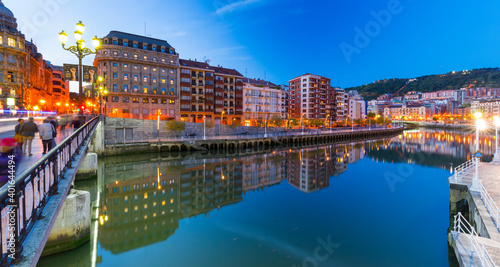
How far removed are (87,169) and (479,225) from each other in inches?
1100

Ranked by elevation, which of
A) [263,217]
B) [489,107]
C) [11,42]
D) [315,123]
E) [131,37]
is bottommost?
[263,217]

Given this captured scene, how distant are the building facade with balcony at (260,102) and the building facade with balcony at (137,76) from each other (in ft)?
83.7

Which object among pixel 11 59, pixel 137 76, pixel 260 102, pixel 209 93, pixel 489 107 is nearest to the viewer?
pixel 11 59

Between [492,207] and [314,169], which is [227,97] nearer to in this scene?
[314,169]

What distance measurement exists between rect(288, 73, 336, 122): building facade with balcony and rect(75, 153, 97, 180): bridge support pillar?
312 feet

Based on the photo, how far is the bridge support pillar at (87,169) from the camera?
23406 mm

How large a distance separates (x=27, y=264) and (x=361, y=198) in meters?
23.5

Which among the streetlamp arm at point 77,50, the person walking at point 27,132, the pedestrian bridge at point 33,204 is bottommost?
the pedestrian bridge at point 33,204

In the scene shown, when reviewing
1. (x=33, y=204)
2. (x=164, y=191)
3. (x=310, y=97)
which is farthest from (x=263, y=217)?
(x=310, y=97)

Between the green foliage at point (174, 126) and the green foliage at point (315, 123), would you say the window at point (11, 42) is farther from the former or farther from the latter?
the green foliage at point (315, 123)

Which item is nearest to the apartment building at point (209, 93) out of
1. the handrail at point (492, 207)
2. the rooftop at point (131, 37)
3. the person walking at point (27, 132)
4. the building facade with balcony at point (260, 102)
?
the building facade with balcony at point (260, 102)

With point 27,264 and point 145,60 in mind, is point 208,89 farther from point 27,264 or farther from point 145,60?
point 27,264

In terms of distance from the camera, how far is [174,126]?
53219 millimetres

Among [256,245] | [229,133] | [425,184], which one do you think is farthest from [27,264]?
[229,133]
